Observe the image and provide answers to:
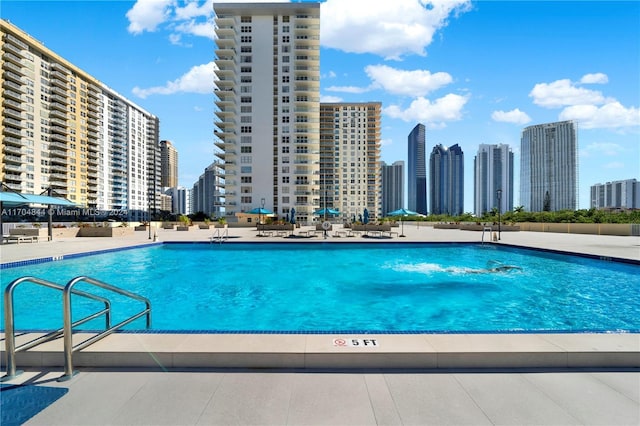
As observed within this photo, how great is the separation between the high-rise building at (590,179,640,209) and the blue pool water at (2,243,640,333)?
140 m

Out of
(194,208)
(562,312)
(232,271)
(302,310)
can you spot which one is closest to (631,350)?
(562,312)

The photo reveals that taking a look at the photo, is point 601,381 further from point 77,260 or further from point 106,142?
point 106,142

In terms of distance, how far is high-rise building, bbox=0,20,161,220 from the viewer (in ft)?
210

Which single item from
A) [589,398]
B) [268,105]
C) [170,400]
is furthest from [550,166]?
[170,400]

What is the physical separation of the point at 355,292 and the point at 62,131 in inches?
3716

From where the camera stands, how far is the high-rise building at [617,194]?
113 metres

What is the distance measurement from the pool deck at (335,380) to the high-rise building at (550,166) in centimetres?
11063

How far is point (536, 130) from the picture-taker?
105688 mm

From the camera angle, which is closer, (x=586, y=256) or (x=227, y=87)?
(x=586, y=256)

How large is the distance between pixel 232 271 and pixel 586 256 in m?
15.3

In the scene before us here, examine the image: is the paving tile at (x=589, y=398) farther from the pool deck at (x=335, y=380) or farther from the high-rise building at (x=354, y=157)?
the high-rise building at (x=354, y=157)

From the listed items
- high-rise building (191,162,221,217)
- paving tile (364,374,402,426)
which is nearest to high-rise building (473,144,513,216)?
high-rise building (191,162,221,217)

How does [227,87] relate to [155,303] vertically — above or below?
above

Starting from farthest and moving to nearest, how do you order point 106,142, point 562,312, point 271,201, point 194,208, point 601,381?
1. point 194,208
2. point 106,142
3. point 271,201
4. point 562,312
5. point 601,381
